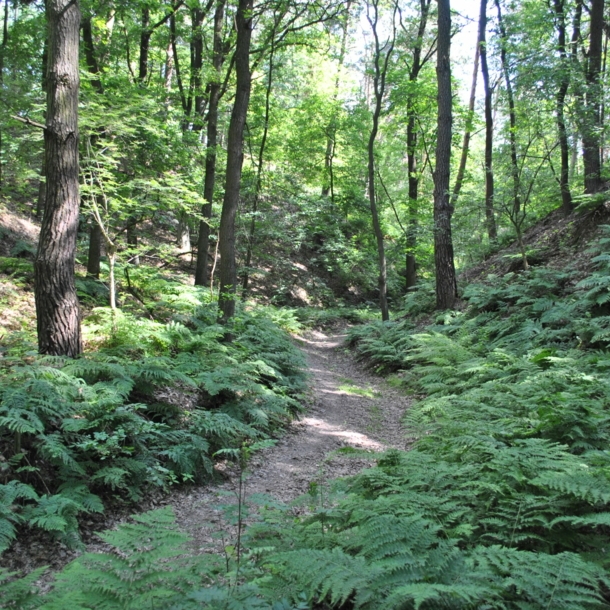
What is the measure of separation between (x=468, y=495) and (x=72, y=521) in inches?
130

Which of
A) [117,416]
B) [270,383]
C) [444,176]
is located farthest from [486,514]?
[444,176]

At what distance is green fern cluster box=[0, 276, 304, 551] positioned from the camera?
12.7 ft

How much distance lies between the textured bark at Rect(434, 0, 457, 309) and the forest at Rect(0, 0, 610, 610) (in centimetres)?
7

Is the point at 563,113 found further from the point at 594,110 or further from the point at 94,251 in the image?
the point at 94,251

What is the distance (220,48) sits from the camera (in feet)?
41.1

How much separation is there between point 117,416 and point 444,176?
10422 mm

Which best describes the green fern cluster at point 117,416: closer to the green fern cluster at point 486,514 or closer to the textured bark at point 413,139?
the green fern cluster at point 486,514

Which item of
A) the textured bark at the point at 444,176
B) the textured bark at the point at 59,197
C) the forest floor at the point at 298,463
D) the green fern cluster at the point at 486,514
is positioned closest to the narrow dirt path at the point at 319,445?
the forest floor at the point at 298,463

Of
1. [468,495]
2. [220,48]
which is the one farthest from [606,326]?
[220,48]

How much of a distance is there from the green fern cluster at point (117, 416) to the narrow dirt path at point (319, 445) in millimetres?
344

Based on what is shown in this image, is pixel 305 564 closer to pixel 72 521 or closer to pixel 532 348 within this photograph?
pixel 72 521

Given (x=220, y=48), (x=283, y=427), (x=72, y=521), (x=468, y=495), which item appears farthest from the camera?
(x=220, y=48)

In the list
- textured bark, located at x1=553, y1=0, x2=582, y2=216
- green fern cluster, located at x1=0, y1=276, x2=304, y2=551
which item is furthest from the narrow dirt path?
textured bark, located at x1=553, y1=0, x2=582, y2=216

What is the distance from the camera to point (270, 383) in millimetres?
7840
